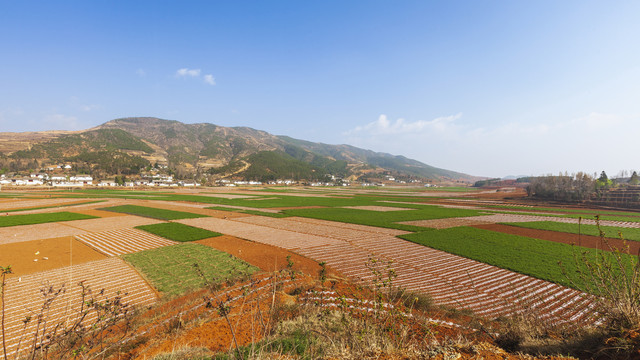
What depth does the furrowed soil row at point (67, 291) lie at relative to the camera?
31.9 feet

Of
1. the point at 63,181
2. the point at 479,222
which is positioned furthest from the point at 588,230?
the point at 63,181

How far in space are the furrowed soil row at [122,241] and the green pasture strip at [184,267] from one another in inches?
67.4

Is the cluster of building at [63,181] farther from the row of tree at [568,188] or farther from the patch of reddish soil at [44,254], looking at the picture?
the row of tree at [568,188]

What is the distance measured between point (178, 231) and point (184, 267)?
1287 centimetres

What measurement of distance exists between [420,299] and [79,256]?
22.4 meters

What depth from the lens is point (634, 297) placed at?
4.97 metres

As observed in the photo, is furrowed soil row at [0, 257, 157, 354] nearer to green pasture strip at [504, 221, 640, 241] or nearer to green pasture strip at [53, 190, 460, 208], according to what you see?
green pasture strip at [53, 190, 460, 208]

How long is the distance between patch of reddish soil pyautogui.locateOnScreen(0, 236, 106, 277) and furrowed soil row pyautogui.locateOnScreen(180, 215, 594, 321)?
11442mm

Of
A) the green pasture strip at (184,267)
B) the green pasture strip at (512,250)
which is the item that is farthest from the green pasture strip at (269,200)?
the green pasture strip at (184,267)

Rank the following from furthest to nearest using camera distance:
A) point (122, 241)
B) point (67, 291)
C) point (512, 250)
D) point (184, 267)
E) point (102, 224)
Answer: point (102, 224)
point (122, 241)
point (512, 250)
point (184, 267)
point (67, 291)

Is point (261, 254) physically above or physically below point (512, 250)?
below

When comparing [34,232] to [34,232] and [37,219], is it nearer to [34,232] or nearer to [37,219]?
[34,232]

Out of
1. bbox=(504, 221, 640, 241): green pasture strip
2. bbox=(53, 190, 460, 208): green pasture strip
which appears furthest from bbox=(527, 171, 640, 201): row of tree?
bbox=(504, 221, 640, 241): green pasture strip

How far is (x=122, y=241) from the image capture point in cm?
2306
